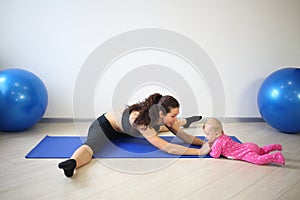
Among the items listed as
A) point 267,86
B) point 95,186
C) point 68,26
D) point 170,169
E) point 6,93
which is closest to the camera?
point 95,186

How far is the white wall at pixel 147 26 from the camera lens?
3602mm

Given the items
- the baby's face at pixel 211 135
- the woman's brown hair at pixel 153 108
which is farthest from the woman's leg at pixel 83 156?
the baby's face at pixel 211 135

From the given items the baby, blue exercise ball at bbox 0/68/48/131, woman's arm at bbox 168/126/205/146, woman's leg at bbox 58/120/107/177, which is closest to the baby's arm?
the baby

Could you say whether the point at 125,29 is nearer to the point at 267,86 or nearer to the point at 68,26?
the point at 68,26

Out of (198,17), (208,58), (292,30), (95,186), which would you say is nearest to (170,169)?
(95,186)

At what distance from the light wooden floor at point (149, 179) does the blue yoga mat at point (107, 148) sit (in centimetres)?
9

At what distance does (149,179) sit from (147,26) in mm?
2174

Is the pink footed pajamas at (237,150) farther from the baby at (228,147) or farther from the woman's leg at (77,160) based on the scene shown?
the woman's leg at (77,160)

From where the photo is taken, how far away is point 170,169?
2275 millimetres

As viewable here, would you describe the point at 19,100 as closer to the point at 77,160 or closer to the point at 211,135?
the point at 77,160

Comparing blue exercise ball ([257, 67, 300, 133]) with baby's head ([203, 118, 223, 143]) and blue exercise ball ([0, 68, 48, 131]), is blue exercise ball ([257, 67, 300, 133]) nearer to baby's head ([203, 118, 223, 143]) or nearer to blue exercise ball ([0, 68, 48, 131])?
baby's head ([203, 118, 223, 143])

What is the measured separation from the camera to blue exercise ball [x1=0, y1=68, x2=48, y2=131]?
299cm

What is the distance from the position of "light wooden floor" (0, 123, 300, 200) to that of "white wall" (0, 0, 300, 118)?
4.18 ft

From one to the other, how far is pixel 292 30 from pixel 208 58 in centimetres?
110
